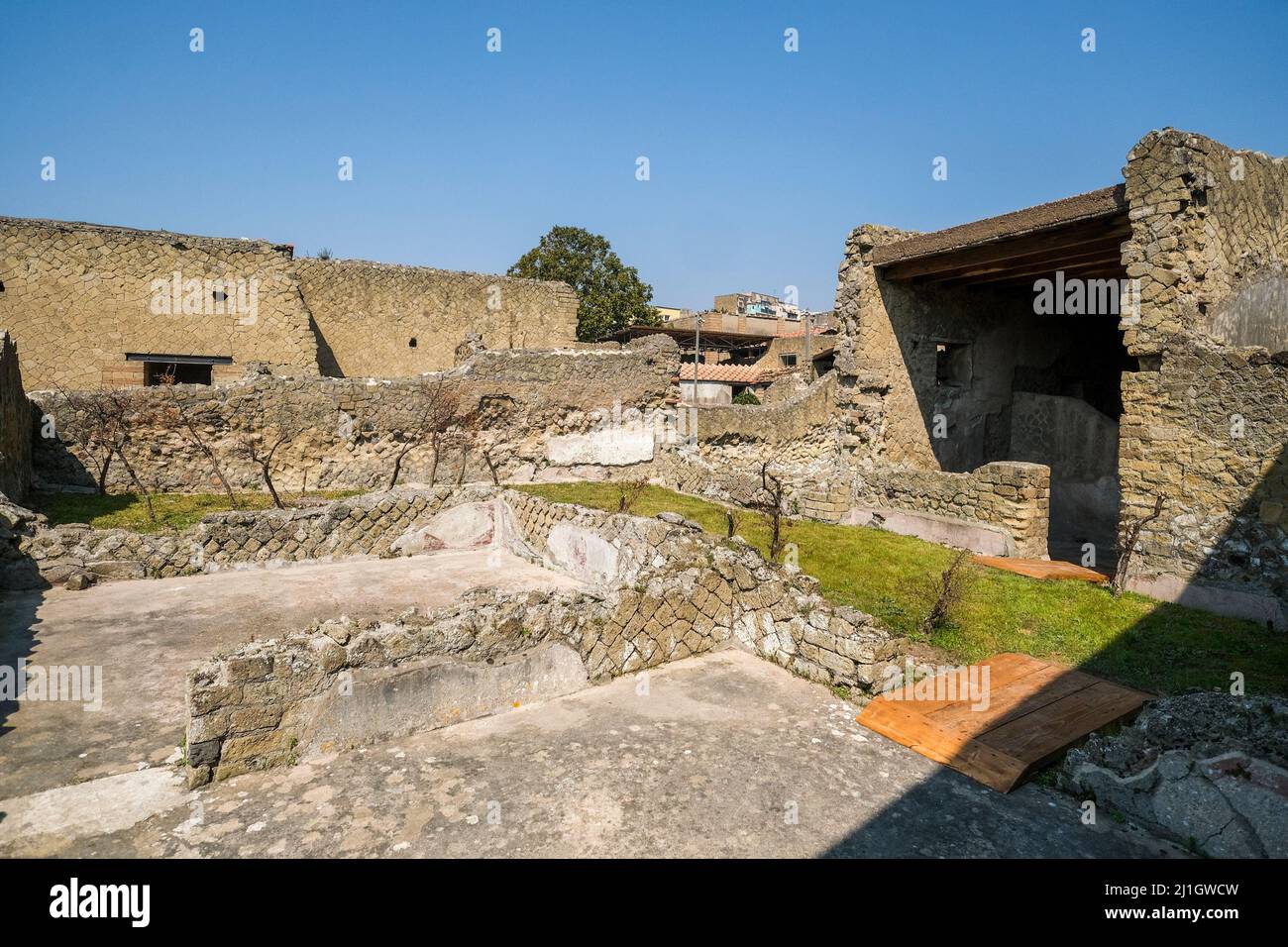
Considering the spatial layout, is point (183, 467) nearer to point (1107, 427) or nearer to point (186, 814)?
point (186, 814)

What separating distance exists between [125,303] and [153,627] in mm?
11495

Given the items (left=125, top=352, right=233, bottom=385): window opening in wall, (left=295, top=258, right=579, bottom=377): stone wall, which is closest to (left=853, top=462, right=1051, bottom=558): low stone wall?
(left=295, top=258, right=579, bottom=377): stone wall

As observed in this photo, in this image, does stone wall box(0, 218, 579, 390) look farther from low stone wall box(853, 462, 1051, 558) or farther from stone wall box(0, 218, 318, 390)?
low stone wall box(853, 462, 1051, 558)

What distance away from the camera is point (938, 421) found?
15.0 meters

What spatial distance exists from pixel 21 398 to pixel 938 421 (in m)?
15.6

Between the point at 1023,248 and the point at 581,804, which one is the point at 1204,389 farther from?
the point at 581,804

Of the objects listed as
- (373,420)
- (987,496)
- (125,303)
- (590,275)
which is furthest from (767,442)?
(590,275)

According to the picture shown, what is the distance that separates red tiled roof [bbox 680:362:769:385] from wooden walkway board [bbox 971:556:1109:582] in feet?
56.8

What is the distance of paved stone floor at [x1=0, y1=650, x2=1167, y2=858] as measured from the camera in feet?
11.8

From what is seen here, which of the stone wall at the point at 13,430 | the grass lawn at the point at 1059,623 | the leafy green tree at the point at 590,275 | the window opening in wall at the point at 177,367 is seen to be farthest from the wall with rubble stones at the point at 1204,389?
the leafy green tree at the point at 590,275

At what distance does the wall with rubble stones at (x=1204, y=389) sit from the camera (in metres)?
8.02

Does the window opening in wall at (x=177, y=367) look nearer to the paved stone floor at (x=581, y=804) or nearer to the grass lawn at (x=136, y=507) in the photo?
the grass lawn at (x=136, y=507)

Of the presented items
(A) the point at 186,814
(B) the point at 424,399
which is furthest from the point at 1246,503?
(B) the point at 424,399

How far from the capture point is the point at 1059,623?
7.32 m
